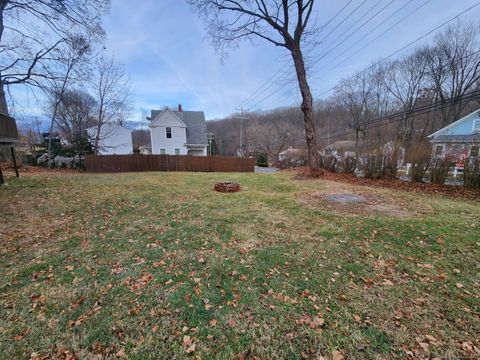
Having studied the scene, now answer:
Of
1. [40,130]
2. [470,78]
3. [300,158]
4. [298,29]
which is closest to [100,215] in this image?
[298,29]

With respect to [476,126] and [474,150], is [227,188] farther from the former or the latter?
[476,126]

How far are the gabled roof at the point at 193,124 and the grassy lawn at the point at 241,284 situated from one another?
20329mm

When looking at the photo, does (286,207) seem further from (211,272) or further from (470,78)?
(470,78)

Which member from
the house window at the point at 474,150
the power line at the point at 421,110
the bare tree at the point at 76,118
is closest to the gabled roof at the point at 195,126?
the bare tree at the point at 76,118

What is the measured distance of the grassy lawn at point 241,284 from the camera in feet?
6.40

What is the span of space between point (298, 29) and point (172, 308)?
12.5 m

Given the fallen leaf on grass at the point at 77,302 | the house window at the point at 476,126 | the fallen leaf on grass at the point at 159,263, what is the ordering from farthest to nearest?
the house window at the point at 476,126
the fallen leaf on grass at the point at 159,263
the fallen leaf on grass at the point at 77,302

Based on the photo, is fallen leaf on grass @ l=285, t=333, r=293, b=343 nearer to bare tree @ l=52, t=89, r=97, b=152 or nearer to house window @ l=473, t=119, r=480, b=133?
bare tree @ l=52, t=89, r=97, b=152

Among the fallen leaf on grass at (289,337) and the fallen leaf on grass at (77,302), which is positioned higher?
the fallen leaf on grass at (77,302)

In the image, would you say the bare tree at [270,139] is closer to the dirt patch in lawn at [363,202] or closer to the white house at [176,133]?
the white house at [176,133]

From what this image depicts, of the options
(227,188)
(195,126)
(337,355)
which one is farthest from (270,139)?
(337,355)

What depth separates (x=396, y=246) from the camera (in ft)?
12.0

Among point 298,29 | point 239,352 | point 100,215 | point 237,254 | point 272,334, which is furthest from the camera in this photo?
point 298,29

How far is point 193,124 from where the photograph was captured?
25.7 metres
